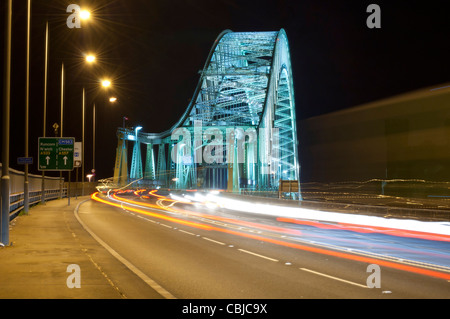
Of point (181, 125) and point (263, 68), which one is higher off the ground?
point (263, 68)

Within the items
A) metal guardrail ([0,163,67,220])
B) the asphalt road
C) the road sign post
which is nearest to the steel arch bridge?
metal guardrail ([0,163,67,220])

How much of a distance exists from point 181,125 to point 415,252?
87923mm

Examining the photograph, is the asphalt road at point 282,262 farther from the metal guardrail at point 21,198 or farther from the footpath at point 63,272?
the metal guardrail at point 21,198

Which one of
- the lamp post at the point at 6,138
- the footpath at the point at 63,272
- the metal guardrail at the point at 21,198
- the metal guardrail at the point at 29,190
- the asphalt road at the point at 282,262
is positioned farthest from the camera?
the metal guardrail at the point at 29,190

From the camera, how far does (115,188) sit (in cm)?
8288

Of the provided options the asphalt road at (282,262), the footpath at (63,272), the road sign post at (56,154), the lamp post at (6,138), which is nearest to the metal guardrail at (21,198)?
the road sign post at (56,154)

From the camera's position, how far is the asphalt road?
8805 millimetres

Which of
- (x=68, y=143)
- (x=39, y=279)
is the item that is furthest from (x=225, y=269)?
(x=68, y=143)

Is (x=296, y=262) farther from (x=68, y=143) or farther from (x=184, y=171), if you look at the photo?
(x=184, y=171)

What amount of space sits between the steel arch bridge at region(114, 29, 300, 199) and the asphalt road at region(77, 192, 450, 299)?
52463mm

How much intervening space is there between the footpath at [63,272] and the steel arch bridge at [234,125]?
5686cm

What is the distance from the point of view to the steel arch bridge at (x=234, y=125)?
7800 cm

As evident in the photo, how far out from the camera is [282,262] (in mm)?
12219

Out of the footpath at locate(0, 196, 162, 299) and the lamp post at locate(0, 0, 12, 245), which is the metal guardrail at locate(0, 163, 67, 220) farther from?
the lamp post at locate(0, 0, 12, 245)
